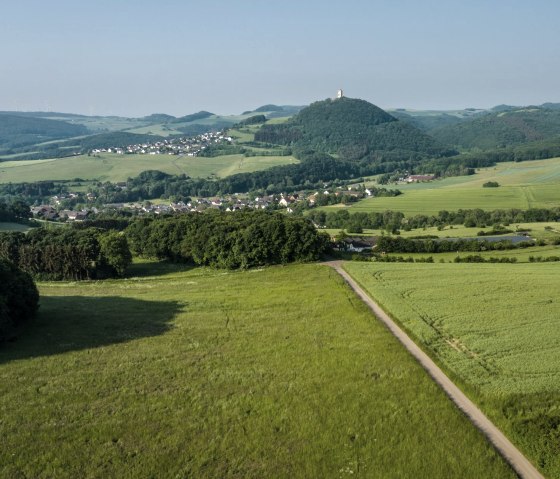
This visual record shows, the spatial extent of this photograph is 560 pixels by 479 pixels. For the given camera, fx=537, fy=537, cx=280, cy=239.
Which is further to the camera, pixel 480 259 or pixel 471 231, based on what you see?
pixel 471 231

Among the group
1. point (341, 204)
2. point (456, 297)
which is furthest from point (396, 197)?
point (456, 297)

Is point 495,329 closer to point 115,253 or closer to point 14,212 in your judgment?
point 115,253

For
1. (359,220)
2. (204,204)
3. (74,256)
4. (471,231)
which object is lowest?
(204,204)

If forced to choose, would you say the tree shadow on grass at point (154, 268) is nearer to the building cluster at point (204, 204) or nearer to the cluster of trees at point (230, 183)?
the building cluster at point (204, 204)

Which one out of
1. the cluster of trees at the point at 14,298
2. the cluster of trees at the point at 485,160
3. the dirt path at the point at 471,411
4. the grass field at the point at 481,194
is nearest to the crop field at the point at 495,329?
the dirt path at the point at 471,411

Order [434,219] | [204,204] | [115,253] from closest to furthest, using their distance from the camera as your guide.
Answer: [115,253] → [434,219] → [204,204]

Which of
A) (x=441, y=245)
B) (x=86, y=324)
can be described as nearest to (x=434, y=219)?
(x=441, y=245)

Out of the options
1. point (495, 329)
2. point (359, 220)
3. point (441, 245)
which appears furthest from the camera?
point (359, 220)

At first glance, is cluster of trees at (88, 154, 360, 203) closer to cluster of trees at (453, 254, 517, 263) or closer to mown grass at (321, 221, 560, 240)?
mown grass at (321, 221, 560, 240)
